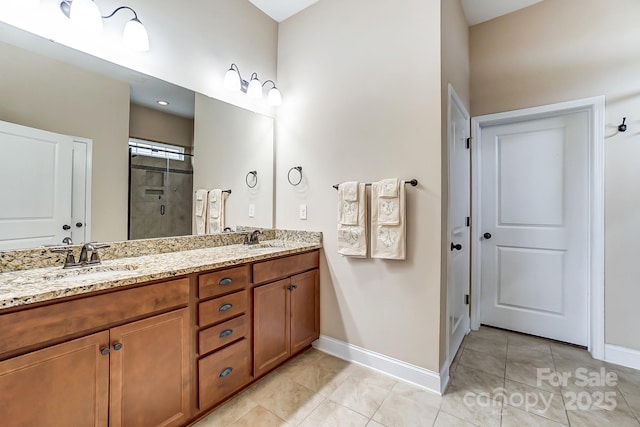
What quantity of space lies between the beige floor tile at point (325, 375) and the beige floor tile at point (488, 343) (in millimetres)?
1142

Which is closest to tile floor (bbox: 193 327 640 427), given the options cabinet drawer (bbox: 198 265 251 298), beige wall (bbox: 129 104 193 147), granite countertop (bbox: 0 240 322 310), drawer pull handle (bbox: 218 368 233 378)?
drawer pull handle (bbox: 218 368 233 378)

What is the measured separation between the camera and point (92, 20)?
1.47m

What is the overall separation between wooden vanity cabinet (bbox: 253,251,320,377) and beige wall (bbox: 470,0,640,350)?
2.31m

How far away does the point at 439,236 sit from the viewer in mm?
1813

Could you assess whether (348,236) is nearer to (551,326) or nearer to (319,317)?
(319,317)

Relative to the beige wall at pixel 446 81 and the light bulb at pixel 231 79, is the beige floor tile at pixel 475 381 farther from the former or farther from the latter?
the light bulb at pixel 231 79

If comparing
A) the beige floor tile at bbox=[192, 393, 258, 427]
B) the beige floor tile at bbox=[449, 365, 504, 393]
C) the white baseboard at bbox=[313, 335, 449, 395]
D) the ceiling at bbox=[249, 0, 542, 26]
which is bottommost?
the beige floor tile at bbox=[192, 393, 258, 427]

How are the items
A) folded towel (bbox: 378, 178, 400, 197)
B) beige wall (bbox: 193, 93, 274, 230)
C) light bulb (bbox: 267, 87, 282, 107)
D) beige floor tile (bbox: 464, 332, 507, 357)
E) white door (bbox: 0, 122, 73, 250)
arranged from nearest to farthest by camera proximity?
white door (bbox: 0, 122, 73, 250)
folded towel (bbox: 378, 178, 400, 197)
beige wall (bbox: 193, 93, 274, 230)
beige floor tile (bbox: 464, 332, 507, 357)
light bulb (bbox: 267, 87, 282, 107)

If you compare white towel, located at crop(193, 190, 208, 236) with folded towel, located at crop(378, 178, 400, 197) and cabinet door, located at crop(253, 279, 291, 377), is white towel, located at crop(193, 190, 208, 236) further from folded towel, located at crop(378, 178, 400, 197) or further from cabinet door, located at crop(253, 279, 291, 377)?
folded towel, located at crop(378, 178, 400, 197)

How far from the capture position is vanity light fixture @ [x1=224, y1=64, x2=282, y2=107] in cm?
222

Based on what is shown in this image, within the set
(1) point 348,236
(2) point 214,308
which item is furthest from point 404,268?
(2) point 214,308

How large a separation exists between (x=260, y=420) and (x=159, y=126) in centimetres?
196

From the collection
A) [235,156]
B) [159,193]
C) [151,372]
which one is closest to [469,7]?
[235,156]

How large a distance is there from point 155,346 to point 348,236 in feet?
4.48
